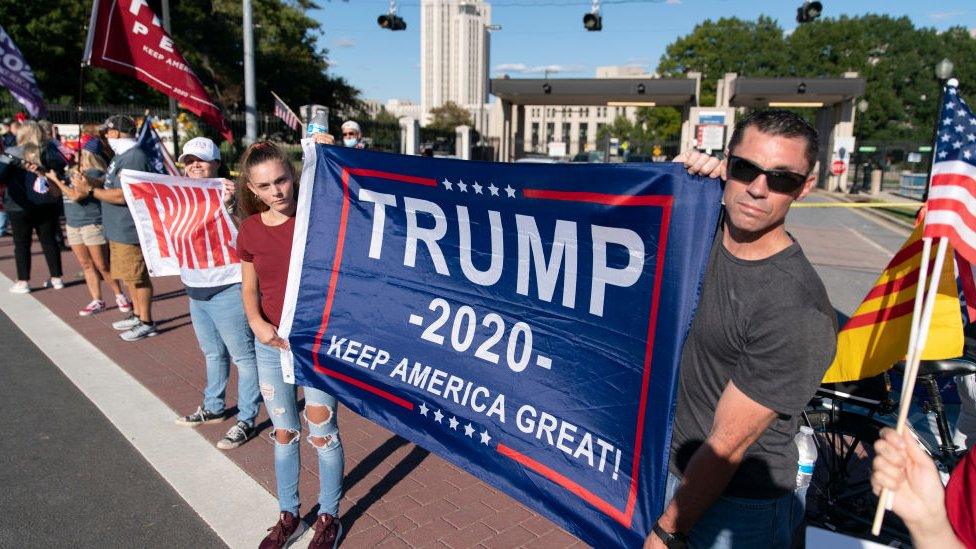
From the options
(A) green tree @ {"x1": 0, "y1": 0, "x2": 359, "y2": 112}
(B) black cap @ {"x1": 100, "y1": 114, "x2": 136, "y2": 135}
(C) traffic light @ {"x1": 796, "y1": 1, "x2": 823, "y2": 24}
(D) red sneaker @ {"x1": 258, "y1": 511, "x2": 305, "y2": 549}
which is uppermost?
(A) green tree @ {"x1": 0, "y1": 0, "x2": 359, "y2": 112}

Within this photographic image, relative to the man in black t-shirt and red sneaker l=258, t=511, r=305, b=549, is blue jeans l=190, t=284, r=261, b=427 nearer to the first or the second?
red sneaker l=258, t=511, r=305, b=549

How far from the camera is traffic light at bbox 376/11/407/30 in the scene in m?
17.8

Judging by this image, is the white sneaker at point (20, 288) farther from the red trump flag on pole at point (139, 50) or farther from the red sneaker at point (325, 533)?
the red sneaker at point (325, 533)

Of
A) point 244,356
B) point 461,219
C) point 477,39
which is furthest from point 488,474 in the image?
point 477,39

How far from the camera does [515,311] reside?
2498 millimetres

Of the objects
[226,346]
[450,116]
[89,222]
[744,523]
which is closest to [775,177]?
[744,523]

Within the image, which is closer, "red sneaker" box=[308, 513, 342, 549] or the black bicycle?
"red sneaker" box=[308, 513, 342, 549]

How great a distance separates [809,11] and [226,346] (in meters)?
14.5

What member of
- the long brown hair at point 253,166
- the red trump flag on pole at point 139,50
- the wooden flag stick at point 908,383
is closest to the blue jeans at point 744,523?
the wooden flag stick at point 908,383

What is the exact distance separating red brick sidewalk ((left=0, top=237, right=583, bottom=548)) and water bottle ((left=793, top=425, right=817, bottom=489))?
116cm

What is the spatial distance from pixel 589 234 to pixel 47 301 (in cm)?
817

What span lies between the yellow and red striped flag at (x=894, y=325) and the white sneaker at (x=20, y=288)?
30.2ft

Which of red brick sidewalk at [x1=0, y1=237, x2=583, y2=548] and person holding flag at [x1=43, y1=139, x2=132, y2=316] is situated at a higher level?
person holding flag at [x1=43, y1=139, x2=132, y2=316]

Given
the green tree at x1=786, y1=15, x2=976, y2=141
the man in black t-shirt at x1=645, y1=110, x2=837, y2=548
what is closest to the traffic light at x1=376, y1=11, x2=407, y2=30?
the man in black t-shirt at x1=645, y1=110, x2=837, y2=548
